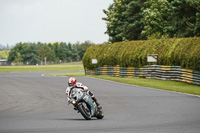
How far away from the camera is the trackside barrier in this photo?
33.5 metres

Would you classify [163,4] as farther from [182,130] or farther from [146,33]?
[182,130]

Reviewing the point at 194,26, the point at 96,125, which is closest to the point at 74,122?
the point at 96,125

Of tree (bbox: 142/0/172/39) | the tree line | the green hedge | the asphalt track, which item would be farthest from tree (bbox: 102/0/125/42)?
the asphalt track

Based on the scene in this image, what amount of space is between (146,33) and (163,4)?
6862mm

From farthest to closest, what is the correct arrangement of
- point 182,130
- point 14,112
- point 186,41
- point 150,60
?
point 150,60 → point 186,41 → point 14,112 → point 182,130

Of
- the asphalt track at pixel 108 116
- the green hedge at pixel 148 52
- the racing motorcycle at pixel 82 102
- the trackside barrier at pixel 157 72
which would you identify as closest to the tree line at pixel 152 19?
the green hedge at pixel 148 52

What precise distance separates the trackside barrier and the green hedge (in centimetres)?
43

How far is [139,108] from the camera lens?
17016 mm

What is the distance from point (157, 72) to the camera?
132ft

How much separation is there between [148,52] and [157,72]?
2439 mm

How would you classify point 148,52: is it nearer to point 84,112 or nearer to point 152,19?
point 152,19

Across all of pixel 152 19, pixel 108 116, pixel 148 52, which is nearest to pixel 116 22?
pixel 152 19

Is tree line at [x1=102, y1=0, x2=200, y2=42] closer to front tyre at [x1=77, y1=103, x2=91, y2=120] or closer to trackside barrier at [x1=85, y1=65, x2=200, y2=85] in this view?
trackside barrier at [x1=85, y1=65, x2=200, y2=85]

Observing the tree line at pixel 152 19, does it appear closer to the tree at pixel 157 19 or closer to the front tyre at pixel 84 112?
the tree at pixel 157 19
